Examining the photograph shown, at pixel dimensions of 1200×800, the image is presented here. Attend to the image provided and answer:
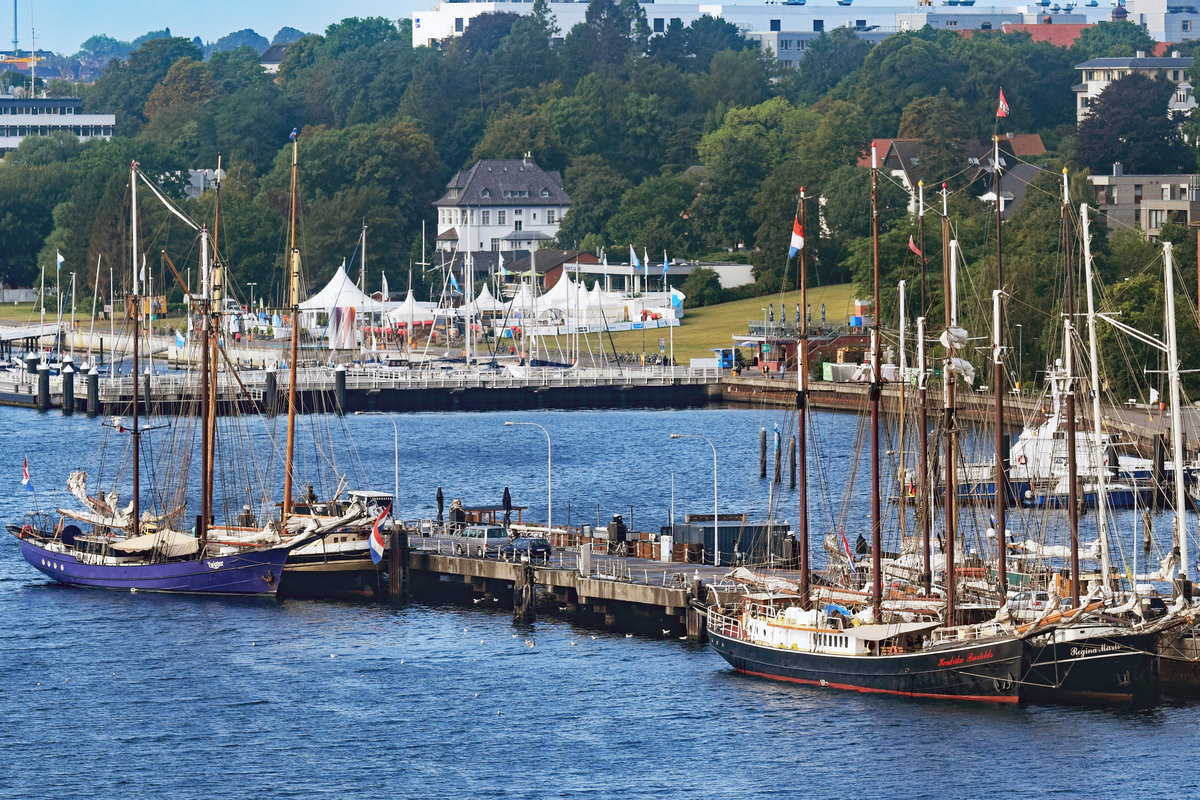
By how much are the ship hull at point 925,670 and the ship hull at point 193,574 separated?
2369cm

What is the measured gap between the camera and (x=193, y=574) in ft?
292

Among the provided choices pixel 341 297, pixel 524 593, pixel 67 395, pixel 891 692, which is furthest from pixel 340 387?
pixel 891 692

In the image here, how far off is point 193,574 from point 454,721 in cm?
2191

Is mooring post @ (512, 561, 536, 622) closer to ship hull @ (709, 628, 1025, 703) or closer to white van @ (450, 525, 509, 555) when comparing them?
white van @ (450, 525, 509, 555)

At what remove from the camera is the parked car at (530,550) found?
85.9 metres

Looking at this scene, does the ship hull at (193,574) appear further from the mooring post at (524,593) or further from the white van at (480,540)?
the mooring post at (524,593)

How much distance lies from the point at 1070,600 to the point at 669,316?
123 m

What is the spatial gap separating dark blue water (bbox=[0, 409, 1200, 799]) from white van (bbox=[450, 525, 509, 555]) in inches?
115

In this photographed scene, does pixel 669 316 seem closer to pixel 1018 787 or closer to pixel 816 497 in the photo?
pixel 816 497

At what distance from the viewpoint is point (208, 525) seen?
8962cm

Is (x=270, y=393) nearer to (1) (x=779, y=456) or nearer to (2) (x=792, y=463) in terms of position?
(2) (x=792, y=463)

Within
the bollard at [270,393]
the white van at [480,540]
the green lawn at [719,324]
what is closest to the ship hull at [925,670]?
the white van at [480,540]

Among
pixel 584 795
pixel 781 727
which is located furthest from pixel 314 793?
pixel 781 727

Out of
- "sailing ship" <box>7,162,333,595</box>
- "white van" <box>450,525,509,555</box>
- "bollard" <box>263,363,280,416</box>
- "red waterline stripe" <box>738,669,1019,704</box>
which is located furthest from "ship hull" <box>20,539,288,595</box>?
"bollard" <box>263,363,280,416</box>
